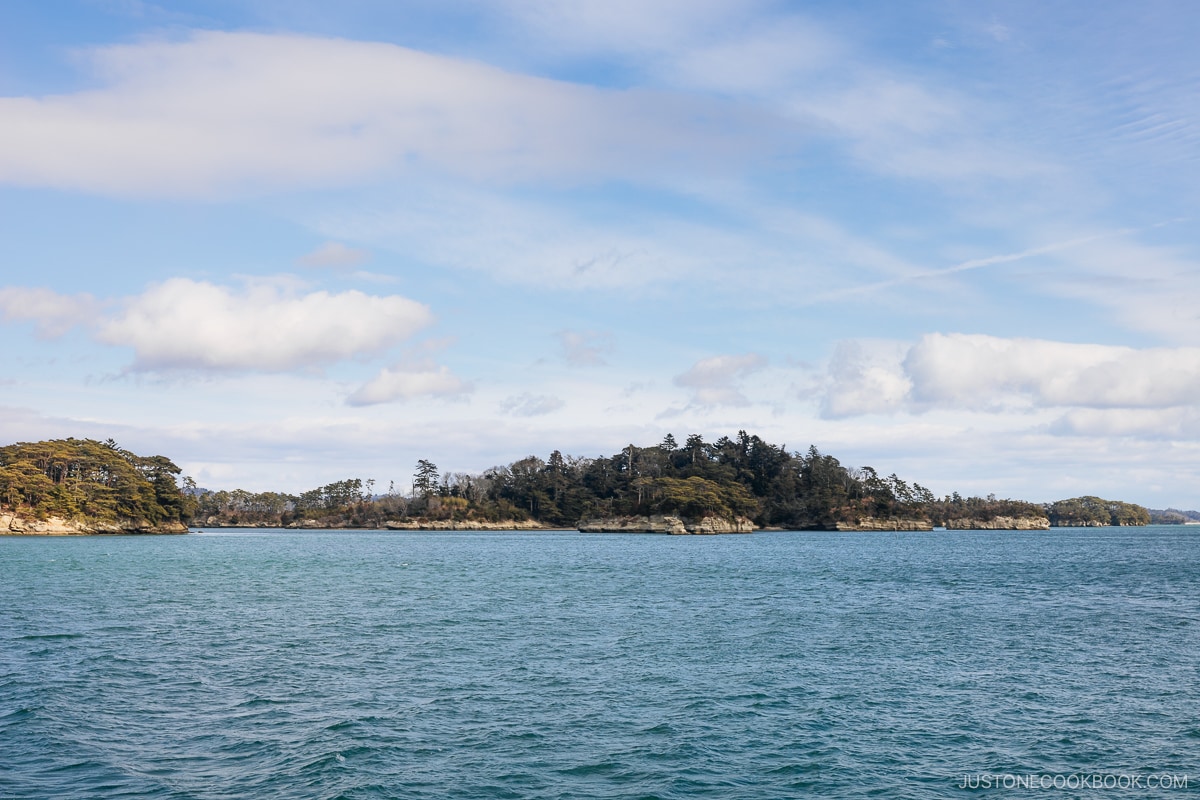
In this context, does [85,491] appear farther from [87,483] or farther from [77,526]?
[77,526]

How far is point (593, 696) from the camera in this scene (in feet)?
85.3

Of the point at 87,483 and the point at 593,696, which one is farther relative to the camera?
the point at 87,483

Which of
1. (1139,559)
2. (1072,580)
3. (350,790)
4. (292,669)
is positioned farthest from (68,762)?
(1139,559)

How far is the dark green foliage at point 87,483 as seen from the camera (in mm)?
149500

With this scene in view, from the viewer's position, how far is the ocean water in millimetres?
18625

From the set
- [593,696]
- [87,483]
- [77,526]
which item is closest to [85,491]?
[87,483]

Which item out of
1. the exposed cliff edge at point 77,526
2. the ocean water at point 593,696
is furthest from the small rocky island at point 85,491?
the ocean water at point 593,696

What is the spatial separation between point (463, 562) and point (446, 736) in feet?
254

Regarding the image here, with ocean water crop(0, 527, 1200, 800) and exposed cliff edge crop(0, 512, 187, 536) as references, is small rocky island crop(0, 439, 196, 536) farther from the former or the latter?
ocean water crop(0, 527, 1200, 800)

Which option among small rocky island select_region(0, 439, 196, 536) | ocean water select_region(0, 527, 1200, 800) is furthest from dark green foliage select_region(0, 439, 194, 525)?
ocean water select_region(0, 527, 1200, 800)

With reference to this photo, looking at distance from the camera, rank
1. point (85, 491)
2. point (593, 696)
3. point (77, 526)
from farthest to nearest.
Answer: point (85, 491), point (77, 526), point (593, 696)

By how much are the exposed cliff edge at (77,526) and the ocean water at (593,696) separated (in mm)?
113375

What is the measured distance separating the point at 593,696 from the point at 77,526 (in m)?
166

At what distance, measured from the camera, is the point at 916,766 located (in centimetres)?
1959
